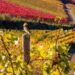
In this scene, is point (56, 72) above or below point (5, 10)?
above

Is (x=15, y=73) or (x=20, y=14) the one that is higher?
(x=15, y=73)

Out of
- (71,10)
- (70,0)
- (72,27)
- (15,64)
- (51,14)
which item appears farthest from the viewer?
(70,0)

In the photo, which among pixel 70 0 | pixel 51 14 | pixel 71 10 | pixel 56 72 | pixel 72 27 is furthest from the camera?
pixel 70 0

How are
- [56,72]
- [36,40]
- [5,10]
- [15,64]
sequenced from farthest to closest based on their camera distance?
[5,10] < [36,40] < [56,72] < [15,64]

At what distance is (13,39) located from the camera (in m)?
5.41

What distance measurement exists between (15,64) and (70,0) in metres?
28.3

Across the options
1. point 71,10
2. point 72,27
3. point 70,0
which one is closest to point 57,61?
point 72,27

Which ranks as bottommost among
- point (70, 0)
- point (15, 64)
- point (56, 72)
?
point (70, 0)

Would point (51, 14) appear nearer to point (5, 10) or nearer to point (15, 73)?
point (5, 10)

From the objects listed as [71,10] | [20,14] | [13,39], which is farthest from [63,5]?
[13,39]

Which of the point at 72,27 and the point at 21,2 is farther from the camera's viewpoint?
the point at 21,2

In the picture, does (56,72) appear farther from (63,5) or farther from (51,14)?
(63,5)

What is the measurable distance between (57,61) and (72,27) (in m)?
18.2

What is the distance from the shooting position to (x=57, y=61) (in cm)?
484
